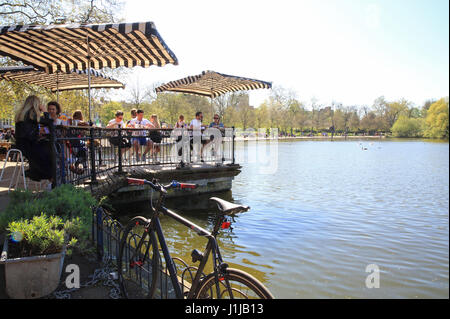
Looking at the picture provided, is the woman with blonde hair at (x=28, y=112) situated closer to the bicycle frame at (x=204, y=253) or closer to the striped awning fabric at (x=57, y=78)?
the bicycle frame at (x=204, y=253)

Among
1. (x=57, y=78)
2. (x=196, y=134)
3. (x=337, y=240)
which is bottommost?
(x=337, y=240)

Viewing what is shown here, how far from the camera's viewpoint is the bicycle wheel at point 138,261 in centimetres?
302

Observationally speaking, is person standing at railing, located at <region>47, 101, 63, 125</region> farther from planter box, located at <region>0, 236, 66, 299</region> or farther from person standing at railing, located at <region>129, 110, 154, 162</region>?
planter box, located at <region>0, 236, 66, 299</region>

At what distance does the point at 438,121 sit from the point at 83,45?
9163cm

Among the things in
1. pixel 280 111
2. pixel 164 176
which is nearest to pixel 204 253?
pixel 164 176

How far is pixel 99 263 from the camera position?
155 inches

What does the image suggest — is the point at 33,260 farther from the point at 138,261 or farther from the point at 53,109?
the point at 53,109

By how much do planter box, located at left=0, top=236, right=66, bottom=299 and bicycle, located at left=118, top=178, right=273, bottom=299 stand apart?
2.18ft

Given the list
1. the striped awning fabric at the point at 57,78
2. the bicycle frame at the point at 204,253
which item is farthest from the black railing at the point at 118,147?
the bicycle frame at the point at 204,253

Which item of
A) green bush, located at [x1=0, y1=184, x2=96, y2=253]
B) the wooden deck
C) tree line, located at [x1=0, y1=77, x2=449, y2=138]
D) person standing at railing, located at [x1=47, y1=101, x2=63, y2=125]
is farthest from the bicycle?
tree line, located at [x1=0, y1=77, x2=449, y2=138]

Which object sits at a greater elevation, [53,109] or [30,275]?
[53,109]

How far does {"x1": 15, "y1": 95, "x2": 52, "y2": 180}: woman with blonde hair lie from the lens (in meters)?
5.26

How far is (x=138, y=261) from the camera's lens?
10.9 feet
